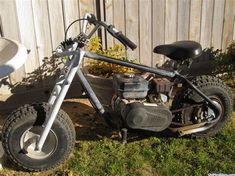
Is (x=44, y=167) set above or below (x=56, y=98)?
below

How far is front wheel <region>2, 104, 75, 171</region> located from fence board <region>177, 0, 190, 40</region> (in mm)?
2421

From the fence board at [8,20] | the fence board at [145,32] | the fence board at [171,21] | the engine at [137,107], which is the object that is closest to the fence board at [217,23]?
the fence board at [171,21]

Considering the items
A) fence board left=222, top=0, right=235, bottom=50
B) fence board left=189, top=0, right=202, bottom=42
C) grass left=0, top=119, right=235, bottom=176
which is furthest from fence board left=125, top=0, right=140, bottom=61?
grass left=0, top=119, right=235, bottom=176

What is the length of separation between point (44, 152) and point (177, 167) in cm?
127

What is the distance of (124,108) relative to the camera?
3.46 meters

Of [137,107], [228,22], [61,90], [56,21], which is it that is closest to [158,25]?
[228,22]

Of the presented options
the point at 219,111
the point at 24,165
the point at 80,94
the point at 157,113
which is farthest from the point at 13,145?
the point at 219,111

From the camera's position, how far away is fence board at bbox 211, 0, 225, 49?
17.0ft

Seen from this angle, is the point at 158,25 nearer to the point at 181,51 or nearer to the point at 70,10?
the point at 70,10

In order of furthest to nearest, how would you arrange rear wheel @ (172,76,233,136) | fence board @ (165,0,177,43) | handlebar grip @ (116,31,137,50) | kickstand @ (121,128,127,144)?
fence board @ (165,0,177,43), rear wheel @ (172,76,233,136), kickstand @ (121,128,127,144), handlebar grip @ (116,31,137,50)

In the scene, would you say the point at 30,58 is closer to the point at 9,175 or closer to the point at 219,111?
the point at 9,175

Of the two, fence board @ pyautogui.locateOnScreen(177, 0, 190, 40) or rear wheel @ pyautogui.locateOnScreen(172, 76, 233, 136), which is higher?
fence board @ pyautogui.locateOnScreen(177, 0, 190, 40)

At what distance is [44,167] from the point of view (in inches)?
134

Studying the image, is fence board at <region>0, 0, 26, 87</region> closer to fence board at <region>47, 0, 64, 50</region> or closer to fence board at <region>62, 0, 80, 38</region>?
fence board at <region>47, 0, 64, 50</region>
